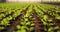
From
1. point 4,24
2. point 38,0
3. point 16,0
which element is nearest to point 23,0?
point 16,0

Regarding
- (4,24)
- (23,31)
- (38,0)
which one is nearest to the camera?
(23,31)

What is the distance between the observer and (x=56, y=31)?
229 centimetres

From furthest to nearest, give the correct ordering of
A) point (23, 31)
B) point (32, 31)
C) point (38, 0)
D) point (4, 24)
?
1. point (38, 0)
2. point (4, 24)
3. point (32, 31)
4. point (23, 31)

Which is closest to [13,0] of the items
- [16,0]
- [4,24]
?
[16,0]

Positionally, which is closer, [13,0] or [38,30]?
[38,30]

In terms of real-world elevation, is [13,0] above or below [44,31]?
below

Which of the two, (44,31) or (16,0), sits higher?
(44,31)

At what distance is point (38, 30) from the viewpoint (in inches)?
95.3

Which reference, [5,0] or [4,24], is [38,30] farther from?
[5,0]

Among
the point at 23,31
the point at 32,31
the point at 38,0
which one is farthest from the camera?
the point at 38,0

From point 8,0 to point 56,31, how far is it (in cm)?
2361

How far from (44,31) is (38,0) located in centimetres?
2278

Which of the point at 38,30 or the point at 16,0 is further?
the point at 16,0

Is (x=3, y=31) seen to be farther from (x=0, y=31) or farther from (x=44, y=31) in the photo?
(x=44, y=31)
